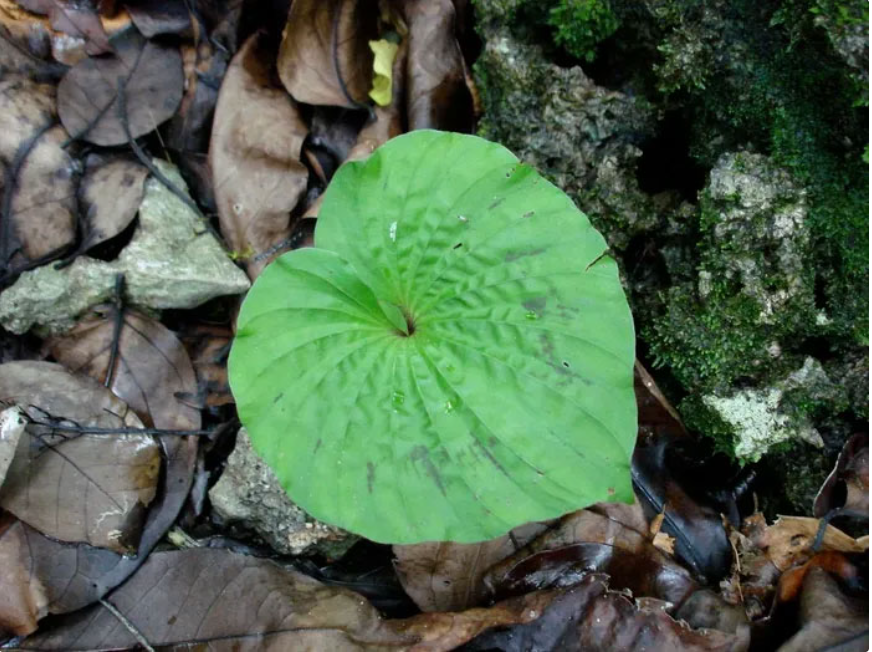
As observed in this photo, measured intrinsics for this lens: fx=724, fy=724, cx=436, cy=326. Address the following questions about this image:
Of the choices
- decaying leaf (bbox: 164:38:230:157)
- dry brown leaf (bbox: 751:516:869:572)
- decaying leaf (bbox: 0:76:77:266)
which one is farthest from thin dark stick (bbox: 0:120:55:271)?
dry brown leaf (bbox: 751:516:869:572)

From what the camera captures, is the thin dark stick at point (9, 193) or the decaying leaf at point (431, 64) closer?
the thin dark stick at point (9, 193)

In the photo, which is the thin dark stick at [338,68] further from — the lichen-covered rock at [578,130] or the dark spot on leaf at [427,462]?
the dark spot on leaf at [427,462]

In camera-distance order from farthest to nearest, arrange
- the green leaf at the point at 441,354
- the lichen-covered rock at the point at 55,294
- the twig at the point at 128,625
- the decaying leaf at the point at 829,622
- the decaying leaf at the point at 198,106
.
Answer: the decaying leaf at the point at 198,106, the lichen-covered rock at the point at 55,294, the twig at the point at 128,625, the decaying leaf at the point at 829,622, the green leaf at the point at 441,354

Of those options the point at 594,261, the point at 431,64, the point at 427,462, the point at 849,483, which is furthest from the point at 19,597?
the point at 849,483

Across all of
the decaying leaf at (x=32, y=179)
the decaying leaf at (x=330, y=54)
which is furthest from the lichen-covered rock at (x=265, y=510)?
the decaying leaf at (x=330, y=54)

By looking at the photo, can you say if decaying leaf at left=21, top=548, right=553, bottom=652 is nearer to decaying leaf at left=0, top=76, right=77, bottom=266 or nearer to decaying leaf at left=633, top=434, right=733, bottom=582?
decaying leaf at left=633, top=434, right=733, bottom=582

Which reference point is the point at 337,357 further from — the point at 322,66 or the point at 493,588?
the point at 322,66
